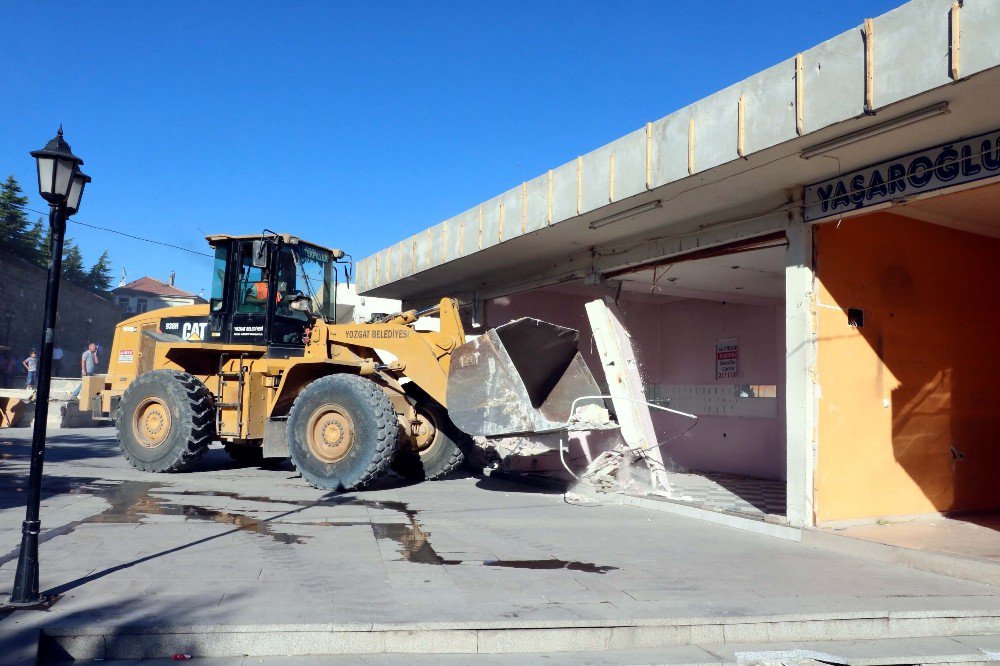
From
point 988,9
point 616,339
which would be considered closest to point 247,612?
point 988,9

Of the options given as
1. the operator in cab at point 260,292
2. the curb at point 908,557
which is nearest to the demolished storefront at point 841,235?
→ the curb at point 908,557

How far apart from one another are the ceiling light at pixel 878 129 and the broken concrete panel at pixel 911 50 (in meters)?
0.35

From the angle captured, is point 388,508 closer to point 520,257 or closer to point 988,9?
point 520,257

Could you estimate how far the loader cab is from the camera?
1059 cm

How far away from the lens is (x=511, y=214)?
10.3 m

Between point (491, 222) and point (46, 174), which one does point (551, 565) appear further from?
point (491, 222)

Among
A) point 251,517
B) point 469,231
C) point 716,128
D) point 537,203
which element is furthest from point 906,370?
point 251,517

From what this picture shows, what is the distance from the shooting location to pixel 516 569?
5.61 meters

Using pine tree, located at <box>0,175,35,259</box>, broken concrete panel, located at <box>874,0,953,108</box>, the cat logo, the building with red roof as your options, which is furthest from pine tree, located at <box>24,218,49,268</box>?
broken concrete panel, located at <box>874,0,953,108</box>

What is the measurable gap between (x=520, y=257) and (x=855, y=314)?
17.4 feet

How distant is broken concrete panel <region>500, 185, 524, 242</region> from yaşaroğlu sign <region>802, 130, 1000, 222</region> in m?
3.84

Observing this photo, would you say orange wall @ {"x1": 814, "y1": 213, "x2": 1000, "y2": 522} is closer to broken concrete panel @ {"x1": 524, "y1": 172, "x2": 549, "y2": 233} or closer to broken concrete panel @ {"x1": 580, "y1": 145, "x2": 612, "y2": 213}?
broken concrete panel @ {"x1": 580, "y1": 145, "x2": 612, "y2": 213}

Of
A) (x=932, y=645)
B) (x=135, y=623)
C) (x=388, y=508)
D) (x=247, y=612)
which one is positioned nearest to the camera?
(x=135, y=623)

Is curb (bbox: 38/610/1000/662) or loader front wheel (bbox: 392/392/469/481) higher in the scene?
loader front wheel (bbox: 392/392/469/481)
